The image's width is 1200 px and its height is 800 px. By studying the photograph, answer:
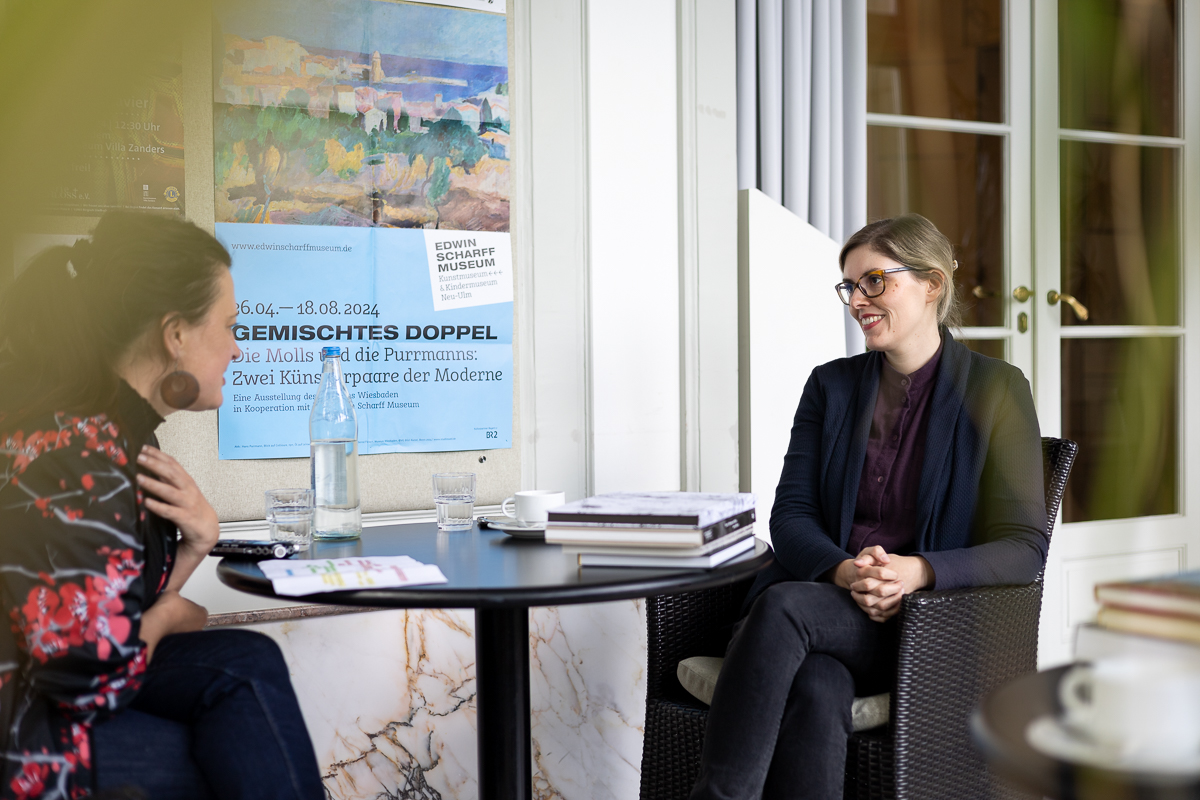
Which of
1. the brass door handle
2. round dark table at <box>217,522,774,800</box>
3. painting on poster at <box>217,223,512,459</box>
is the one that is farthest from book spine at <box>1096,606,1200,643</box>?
the brass door handle

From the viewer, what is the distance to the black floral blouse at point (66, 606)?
0.98 meters

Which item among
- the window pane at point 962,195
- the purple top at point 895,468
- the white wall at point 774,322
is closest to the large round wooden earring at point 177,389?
the purple top at point 895,468

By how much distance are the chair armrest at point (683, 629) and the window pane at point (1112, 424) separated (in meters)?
1.74

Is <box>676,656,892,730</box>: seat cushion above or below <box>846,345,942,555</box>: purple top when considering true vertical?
below

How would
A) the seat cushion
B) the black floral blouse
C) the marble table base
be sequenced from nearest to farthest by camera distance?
1. the black floral blouse
2. the seat cushion
3. the marble table base

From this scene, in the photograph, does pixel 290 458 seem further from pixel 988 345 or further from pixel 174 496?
pixel 988 345

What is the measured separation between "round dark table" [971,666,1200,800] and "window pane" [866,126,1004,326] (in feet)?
7.66

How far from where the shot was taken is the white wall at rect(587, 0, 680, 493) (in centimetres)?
242

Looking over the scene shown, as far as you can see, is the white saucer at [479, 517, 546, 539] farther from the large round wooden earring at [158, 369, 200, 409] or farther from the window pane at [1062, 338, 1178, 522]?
the window pane at [1062, 338, 1178, 522]

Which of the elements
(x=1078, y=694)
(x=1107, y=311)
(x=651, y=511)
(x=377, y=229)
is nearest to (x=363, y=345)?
(x=377, y=229)

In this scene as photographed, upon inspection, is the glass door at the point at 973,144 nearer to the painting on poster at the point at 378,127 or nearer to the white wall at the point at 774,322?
the white wall at the point at 774,322

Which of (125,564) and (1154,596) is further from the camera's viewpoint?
(125,564)

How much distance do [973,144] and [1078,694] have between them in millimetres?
2710

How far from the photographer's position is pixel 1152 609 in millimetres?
625
